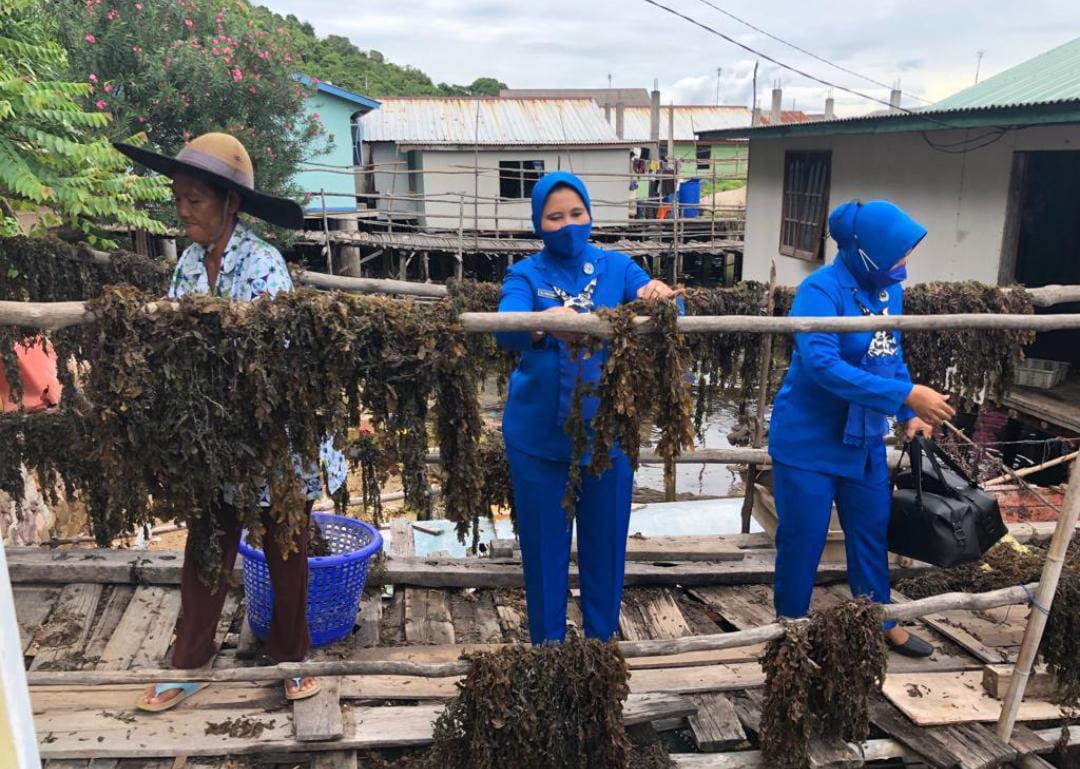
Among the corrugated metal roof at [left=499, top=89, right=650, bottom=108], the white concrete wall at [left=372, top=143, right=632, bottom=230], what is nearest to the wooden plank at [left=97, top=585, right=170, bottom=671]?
the white concrete wall at [left=372, top=143, right=632, bottom=230]

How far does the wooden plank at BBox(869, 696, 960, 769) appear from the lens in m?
3.06

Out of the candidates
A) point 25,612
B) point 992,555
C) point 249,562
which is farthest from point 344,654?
point 992,555

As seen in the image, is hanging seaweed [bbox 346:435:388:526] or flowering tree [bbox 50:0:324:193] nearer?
hanging seaweed [bbox 346:435:388:526]

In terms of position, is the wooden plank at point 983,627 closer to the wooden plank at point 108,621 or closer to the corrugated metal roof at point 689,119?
the wooden plank at point 108,621

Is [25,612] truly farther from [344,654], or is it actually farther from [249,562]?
[344,654]

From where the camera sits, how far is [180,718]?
9.66ft

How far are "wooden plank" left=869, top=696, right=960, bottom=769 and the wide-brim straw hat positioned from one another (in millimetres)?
3094

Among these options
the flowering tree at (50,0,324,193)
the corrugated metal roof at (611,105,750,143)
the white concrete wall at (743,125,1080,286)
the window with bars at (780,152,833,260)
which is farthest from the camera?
the corrugated metal roof at (611,105,750,143)

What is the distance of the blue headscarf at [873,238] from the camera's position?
9.94ft

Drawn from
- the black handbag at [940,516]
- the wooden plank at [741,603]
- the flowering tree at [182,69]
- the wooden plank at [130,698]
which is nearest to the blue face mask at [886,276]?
the black handbag at [940,516]

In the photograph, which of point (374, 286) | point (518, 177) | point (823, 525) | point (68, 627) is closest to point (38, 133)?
point (374, 286)

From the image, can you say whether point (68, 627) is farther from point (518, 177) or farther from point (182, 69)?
point (518, 177)

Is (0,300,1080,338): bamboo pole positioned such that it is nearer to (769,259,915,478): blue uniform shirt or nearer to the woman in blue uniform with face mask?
the woman in blue uniform with face mask

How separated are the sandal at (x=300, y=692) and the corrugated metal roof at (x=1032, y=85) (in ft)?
25.7
